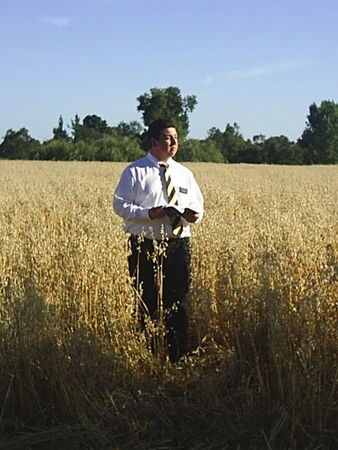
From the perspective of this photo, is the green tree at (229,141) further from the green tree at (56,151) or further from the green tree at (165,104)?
the green tree at (56,151)

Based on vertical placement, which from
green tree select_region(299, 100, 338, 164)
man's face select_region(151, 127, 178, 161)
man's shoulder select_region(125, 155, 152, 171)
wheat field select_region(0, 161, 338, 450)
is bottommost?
wheat field select_region(0, 161, 338, 450)

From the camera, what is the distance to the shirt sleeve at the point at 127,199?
15.7 ft

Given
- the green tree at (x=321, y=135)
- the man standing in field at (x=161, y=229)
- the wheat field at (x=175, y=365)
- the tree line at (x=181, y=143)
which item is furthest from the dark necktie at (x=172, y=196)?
the green tree at (x=321, y=135)

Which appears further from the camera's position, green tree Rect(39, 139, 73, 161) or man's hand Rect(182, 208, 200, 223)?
green tree Rect(39, 139, 73, 161)

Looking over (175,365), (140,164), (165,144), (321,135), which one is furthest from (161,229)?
(321,135)

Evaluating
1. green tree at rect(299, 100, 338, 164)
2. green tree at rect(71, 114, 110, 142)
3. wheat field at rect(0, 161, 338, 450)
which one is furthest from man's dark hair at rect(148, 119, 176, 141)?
green tree at rect(299, 100, 338, 164)

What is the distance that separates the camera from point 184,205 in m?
4.92

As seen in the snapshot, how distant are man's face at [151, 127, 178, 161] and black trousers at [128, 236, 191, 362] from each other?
617mm

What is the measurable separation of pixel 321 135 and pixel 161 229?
83814 mm

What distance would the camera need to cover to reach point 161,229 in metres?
4.82

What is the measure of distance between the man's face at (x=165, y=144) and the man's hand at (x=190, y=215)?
456 millimetres

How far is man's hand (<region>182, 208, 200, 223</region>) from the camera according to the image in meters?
4.73

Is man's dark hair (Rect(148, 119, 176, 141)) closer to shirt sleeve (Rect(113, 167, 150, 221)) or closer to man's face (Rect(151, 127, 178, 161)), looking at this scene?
man's face (Rect(151, 127, 178, 161))

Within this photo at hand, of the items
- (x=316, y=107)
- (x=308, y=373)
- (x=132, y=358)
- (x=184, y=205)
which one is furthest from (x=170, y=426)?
(x=316, y=107)
